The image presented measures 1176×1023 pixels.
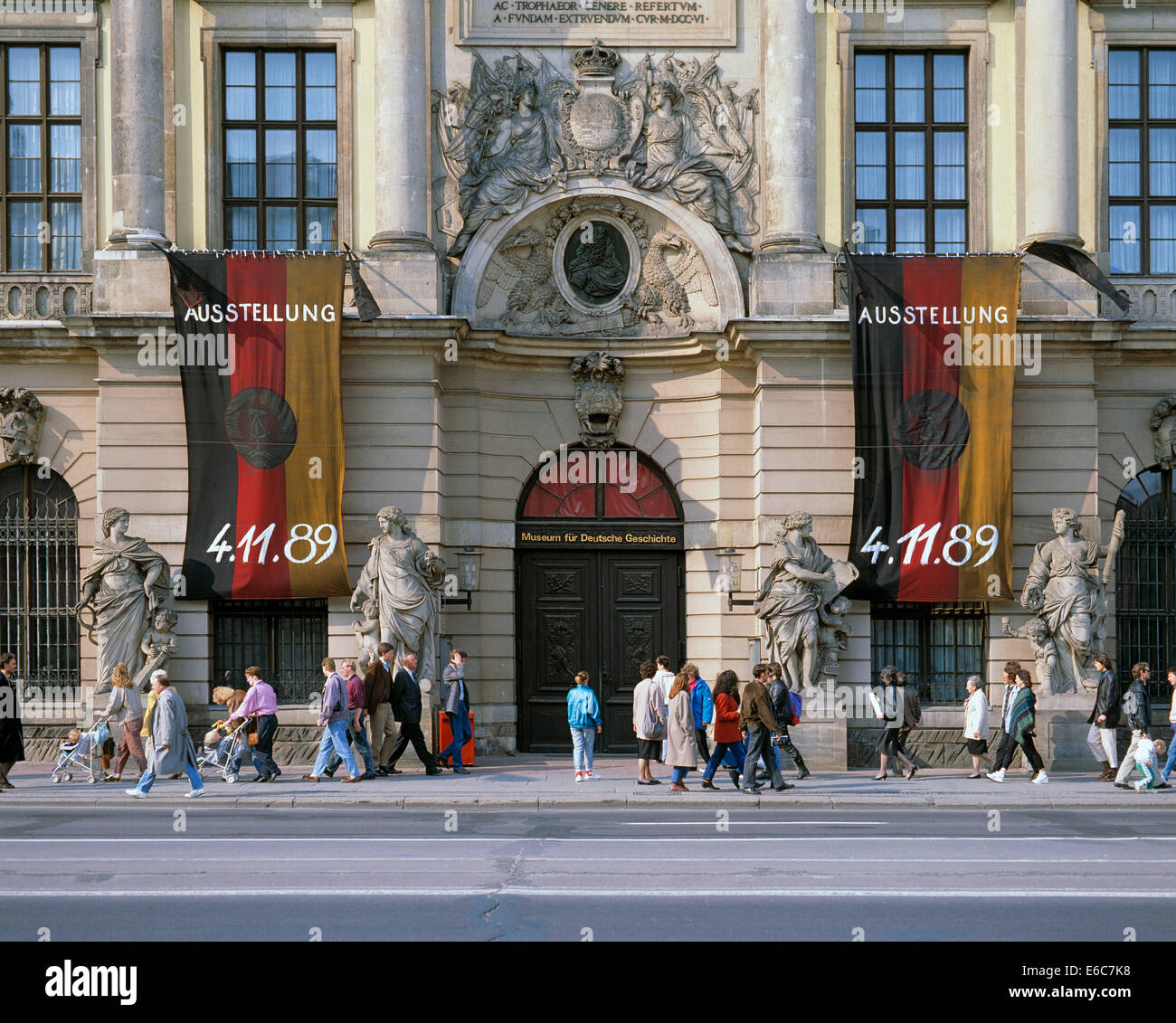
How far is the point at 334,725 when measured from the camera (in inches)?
881

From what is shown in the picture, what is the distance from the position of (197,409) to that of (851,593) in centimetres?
1190

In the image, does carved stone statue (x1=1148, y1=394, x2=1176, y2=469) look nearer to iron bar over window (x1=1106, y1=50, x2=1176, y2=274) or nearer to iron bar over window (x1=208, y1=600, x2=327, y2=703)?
iron bar over window (x1=1106, y1=50, x2=1176, y2=274)

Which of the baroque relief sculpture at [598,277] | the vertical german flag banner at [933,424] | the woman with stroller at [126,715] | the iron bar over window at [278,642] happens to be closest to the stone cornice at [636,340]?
the baroque relief sculpture at [598,277]

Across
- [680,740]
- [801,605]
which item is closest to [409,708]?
[680,740]

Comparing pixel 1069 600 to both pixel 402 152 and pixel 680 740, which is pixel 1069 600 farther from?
pixel 402 152

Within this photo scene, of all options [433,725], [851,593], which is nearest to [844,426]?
[851,593]

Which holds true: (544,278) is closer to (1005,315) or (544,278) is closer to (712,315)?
(712,315)

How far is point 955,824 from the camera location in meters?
18.0

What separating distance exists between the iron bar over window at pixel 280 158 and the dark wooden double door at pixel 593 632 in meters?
7.57

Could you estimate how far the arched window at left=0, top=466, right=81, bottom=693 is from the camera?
26.5 meters

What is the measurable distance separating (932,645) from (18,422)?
17109 mm

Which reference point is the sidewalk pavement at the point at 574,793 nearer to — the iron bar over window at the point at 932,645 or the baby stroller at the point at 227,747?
the baby stroller at the point at 227,747

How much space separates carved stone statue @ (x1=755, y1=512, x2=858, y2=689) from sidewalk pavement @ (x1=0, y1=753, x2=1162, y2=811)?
2.04 m

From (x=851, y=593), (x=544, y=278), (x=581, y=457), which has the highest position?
(x=544, y=278)
